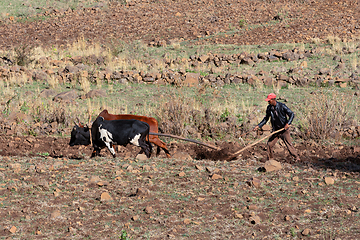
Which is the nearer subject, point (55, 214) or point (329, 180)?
point (55, 214)

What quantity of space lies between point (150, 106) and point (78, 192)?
7.51 meters

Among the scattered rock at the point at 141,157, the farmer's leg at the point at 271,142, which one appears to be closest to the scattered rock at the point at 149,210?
the scattered rock at the point at 141,157

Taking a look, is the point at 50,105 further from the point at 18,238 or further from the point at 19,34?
the point at 19,34

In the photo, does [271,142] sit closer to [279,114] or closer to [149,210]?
[279,114]

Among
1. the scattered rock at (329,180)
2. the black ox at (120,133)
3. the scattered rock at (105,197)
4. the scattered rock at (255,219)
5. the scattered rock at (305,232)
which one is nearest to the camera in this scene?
the scattered rock at (305,232)

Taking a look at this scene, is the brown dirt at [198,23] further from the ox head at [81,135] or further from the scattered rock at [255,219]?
the scattered rock at [255,219]

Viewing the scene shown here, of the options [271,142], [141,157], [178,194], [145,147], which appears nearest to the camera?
[178,194]

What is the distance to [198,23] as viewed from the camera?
28.0 meters

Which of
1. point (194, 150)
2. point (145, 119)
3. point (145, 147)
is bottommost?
point (194, 150)

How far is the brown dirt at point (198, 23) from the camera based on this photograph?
24609 millimetres

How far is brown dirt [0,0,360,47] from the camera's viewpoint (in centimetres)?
2461

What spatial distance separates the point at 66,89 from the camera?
15.8 metres

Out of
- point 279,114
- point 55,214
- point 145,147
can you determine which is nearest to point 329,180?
point 279,114

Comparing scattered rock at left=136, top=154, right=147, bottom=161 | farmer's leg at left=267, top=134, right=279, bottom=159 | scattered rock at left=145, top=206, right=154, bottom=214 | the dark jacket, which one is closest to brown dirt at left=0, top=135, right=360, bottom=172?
farmer's leg at left=267, top=134, right=279, bottom=159
